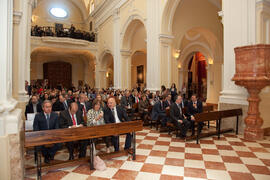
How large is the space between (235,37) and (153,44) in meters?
4.83

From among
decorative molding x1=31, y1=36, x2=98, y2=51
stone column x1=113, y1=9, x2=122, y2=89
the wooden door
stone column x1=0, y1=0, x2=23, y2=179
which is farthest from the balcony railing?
stone column x1=0, y1=0, x2=23, y2=179

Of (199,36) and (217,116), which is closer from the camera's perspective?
(217,116)

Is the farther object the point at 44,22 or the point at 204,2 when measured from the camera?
the point at 44,22

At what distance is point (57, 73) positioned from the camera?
2169cm

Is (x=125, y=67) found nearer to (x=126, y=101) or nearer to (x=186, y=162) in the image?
(x=126, y=101)

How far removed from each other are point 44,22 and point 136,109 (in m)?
18.3

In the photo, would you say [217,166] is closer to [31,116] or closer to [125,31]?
[31,116]

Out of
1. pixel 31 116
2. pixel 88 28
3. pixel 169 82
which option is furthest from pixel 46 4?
pixel 31 116

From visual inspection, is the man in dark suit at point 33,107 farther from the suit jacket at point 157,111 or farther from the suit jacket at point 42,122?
the suit jacket at point 157,111

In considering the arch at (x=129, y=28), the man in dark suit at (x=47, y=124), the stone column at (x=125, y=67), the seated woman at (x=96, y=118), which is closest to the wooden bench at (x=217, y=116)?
the seated woman at (x=96, y=118)

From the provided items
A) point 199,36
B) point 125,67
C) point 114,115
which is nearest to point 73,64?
point 125,67

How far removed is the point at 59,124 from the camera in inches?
161

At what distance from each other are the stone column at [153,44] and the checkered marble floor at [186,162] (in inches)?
208

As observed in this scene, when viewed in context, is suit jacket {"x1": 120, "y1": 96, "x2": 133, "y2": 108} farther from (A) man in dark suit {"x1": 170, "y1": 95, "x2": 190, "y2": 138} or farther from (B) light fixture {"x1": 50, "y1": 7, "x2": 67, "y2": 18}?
(B) light fixture {"x1": 50, "y1": 7, "x2": 67, "y2": 18}
